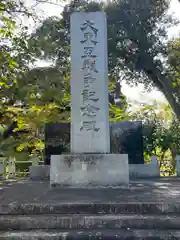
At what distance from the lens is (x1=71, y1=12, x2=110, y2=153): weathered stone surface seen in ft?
15.2

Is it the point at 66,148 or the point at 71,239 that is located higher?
the point at 66,148

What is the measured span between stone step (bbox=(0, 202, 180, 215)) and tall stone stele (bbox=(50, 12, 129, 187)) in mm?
1380

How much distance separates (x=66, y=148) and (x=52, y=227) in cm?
492

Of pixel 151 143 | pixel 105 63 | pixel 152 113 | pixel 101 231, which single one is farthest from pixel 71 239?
pixel 152 113

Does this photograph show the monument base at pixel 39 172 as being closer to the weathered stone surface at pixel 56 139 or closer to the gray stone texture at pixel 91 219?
the weathered stone surface at pixel 56 139

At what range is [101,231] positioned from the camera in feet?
8.21

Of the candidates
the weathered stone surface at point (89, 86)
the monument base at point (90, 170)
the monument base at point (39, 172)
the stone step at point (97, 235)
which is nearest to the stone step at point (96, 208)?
the stone step at point (97, 235)

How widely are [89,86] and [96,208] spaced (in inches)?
101

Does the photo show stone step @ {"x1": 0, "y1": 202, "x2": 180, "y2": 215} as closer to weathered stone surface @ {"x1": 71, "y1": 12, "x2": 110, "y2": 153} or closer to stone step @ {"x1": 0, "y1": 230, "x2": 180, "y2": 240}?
stone step @ {"x1": 0, "y1": 230, "x2": 180, "y2": 240}

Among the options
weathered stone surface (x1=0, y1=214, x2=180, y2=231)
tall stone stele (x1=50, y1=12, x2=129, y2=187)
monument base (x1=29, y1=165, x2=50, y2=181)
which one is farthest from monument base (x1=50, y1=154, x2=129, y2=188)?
monument base (x1=29, y1=165, x2=50, y2=181)

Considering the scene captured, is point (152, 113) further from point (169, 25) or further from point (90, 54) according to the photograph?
point (90, 54)

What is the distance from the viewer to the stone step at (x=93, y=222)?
8.54ft

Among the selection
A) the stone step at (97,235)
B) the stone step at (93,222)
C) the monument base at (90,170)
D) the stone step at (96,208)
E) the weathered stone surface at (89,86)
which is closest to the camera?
the stone step at (97,235)

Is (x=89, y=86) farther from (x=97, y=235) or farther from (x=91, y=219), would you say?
(x=97, y=235)
